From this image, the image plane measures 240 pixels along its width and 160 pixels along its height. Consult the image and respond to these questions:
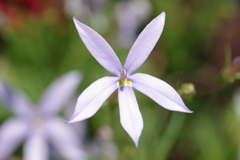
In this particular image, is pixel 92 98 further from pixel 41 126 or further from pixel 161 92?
pixel 41 126

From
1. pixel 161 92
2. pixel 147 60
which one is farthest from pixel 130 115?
pixel 147 60

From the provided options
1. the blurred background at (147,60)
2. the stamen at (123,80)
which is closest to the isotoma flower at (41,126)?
the blurred background at (147,60)

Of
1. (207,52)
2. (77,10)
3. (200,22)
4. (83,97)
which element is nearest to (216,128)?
(207,52)

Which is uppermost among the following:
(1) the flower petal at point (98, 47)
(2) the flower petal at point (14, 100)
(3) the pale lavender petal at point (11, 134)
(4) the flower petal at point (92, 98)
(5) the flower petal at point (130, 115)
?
(2) the flower petal at point (14, 100)

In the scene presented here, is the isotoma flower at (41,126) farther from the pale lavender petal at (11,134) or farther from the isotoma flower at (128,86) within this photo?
the isotoma flower at (128,86)

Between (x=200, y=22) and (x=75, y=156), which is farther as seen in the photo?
(x=200, y=22)

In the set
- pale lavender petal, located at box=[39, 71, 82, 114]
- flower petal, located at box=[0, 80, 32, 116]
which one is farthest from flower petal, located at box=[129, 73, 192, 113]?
flower petal, located at box=[0, 80, 32, 116]

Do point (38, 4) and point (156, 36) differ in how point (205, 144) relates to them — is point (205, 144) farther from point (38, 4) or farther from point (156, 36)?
point (38, 4)
